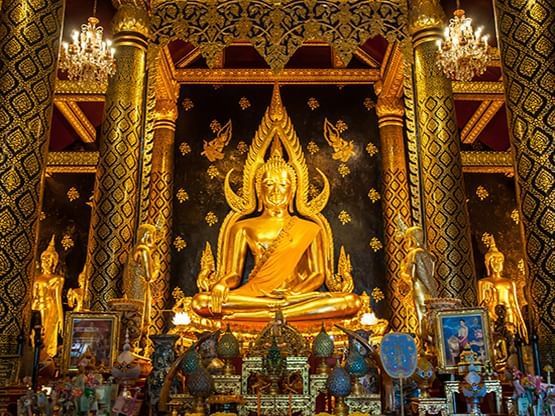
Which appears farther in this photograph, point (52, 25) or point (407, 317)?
point (407, 317)

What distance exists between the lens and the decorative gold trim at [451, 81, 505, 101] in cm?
929

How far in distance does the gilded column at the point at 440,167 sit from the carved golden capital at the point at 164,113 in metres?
3.46

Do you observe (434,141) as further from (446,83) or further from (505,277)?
(505,277)

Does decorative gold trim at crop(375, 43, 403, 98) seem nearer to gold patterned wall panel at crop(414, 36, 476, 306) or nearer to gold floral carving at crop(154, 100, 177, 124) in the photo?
gold patterned wall panel at crop(414, 36, 476, 306)

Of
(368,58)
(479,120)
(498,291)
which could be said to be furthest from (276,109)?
(498,291)

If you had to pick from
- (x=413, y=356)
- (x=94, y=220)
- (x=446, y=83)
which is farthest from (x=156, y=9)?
(x=413, y=356)

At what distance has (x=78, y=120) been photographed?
10.1m

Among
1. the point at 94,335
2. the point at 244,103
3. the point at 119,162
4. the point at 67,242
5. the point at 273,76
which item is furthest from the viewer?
the point at 67,242

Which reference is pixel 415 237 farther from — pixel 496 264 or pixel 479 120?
pixel 479 120

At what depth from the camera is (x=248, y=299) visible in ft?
25.5

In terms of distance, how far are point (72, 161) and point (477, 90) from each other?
18.8 feet

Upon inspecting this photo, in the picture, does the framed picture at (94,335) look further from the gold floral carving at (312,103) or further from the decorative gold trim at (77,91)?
the gold floral carving at (312,103)

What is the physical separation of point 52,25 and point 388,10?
378 centimetres

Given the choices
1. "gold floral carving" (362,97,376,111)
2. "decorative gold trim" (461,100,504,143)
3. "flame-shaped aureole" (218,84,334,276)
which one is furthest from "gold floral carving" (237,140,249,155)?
"decorative gold trim" (461,100,504,143)
